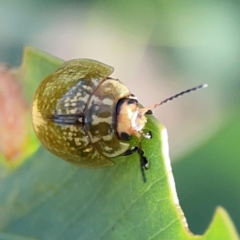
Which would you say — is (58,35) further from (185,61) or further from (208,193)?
(208,193)

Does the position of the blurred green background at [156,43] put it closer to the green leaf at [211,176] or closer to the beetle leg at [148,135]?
the green leaf at [211,176]

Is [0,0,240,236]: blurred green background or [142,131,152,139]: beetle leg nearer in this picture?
[142,131,152,139]: beetle leg

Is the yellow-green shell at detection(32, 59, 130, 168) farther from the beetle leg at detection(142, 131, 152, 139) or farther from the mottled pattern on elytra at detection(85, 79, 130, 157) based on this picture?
the beetle leg at detection(142, 131, 152, 139)

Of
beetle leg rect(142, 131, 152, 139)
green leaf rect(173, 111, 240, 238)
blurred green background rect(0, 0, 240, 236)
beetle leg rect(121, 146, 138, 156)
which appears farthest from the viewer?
blurred green background rect(0, 0, 240, 236)

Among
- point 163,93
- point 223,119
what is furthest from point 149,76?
point 223,119

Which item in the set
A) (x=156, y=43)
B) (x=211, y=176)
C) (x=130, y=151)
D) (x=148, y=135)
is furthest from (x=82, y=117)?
(x=156, y=43)

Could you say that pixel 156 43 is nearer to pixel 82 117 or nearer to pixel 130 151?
pixel 82 117

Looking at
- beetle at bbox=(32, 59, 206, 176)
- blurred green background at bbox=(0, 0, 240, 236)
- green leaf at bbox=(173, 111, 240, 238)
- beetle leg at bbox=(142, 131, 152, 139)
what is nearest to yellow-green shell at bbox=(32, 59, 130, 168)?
beetle at bbox=(32, 59, 206, 176)

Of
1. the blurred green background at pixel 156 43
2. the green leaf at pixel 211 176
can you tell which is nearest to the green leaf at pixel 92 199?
the green leaf at pixel 211 176
